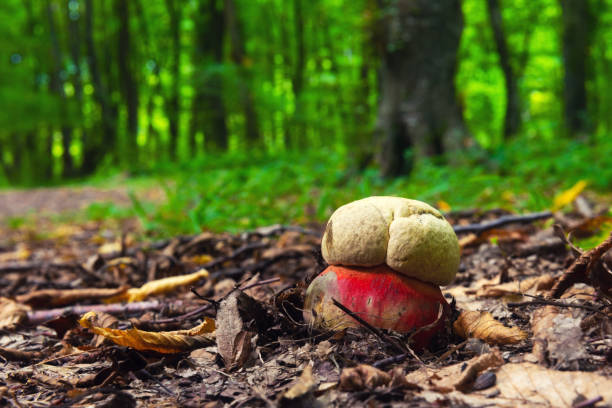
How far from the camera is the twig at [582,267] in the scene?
1414mm

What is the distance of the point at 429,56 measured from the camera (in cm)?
629

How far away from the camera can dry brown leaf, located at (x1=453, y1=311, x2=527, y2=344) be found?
139 centimetres

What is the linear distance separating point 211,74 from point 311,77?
6.88 metres

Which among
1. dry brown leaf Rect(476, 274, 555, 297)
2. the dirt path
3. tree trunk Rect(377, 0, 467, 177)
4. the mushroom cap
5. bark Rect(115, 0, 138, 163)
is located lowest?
the dirt path

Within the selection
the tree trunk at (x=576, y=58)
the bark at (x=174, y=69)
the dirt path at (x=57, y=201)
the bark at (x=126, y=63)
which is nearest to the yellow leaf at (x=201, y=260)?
the dirt path at (x=57, y=201)

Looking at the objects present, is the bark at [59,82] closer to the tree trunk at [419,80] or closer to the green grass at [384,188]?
the green grass at [384,188]

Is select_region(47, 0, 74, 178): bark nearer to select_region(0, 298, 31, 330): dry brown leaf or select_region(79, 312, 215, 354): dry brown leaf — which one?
select_region(0, 298, 31, 330): dry brown leaf

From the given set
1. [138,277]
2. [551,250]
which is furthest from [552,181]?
[138,277]

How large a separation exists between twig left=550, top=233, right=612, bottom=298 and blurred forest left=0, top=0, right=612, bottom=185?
4.61 meters

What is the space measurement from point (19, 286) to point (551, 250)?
2.73 meters

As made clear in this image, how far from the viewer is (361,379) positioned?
1167 mm

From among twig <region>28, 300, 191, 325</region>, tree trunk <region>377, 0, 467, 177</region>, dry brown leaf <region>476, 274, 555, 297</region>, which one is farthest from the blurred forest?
twig <region>28, 300, 191, 325</region>

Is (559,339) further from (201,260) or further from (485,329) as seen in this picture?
(201,260)

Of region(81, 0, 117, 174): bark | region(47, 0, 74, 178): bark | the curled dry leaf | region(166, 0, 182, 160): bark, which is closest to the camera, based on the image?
the curled dry leaf
